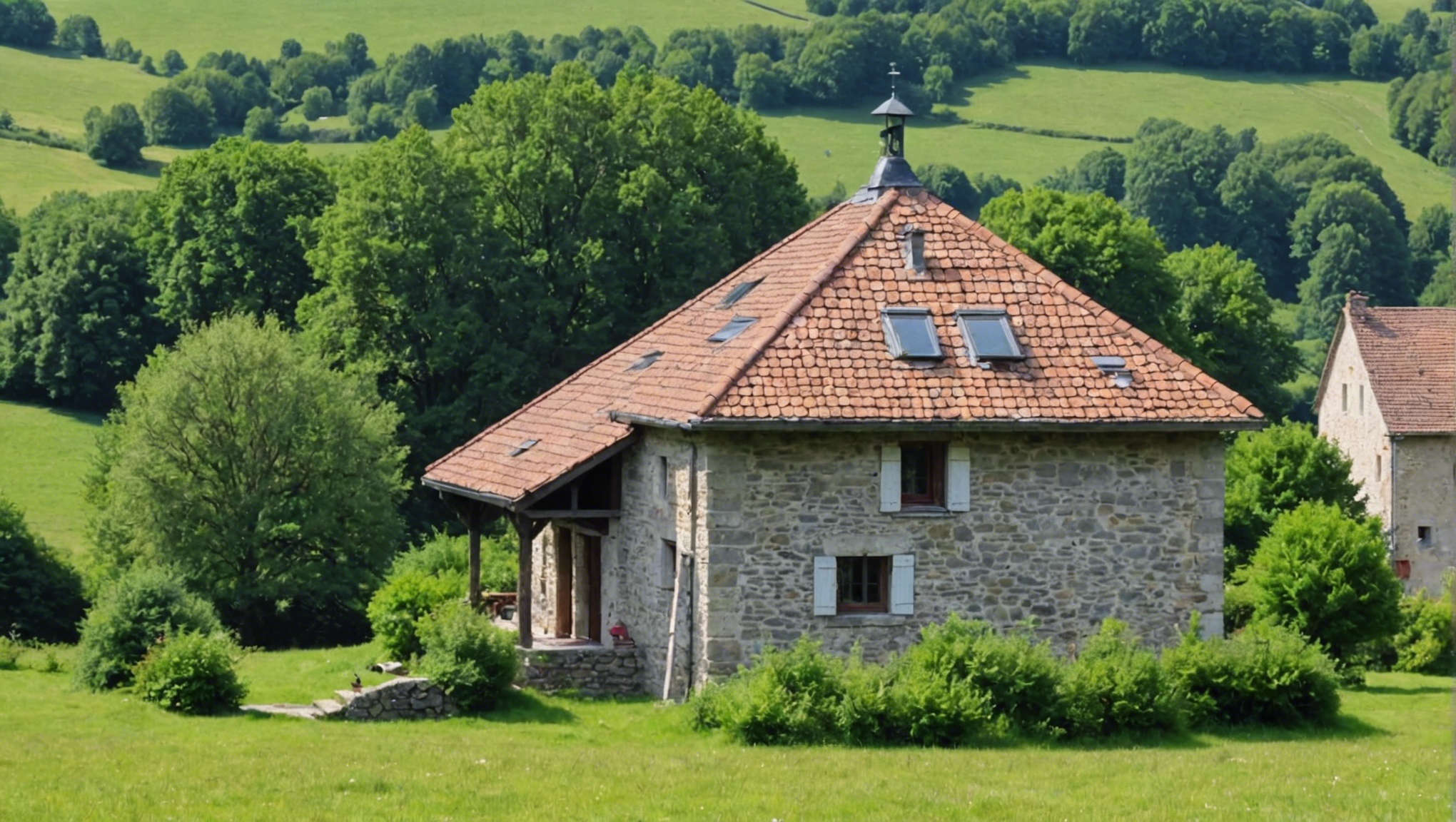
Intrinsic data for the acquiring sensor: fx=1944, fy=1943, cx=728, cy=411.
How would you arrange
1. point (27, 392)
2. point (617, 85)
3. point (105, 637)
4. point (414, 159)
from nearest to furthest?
point (105, 637) < point (414, 159) < point (617, 85) < point (27, 392)

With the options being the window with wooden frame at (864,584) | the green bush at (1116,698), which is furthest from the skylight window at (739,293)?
the green bush at (1116,698)

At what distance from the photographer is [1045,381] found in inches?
1001

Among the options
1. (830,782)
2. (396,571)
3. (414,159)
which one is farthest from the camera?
(414,159)

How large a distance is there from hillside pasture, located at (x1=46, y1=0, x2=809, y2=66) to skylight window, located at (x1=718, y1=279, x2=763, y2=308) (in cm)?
8750

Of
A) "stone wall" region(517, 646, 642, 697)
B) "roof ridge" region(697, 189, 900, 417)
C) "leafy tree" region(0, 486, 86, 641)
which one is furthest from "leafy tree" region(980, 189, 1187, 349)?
"stone wall" region(517, 646, 642, 697)

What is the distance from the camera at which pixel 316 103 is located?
104 metres

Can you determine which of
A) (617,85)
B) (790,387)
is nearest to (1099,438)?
(790,387)

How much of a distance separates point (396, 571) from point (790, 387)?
13.8m

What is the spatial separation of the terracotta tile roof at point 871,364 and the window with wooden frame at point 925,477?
2.73 feet

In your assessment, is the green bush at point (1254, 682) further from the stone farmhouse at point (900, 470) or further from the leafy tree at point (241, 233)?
the leafy tree at point (241, 233)

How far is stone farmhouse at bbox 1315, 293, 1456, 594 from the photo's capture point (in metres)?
51.4

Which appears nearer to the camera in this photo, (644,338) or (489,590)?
(644,338)

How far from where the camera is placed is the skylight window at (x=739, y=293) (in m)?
28.8

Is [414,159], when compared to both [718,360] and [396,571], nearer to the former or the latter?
[396,571]
